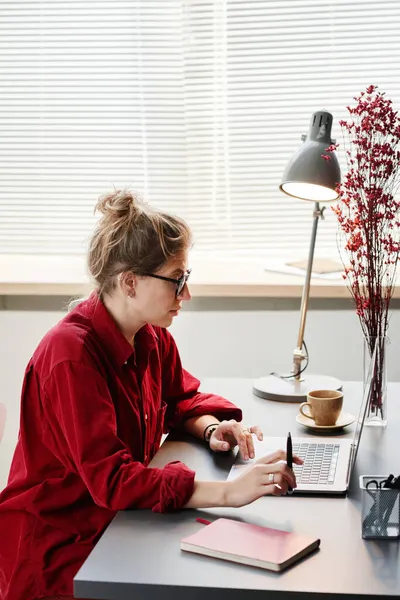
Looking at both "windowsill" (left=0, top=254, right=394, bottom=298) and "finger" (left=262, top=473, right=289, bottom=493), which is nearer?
"finger" (left=262, top=473, right=289, bottom=493)

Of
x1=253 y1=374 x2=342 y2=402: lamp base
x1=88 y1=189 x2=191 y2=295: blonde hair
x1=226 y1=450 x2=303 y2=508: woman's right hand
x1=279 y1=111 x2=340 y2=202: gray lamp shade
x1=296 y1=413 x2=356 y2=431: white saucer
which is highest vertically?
x1=279 y1=111 x2=340 y2=202: gray lamp shade

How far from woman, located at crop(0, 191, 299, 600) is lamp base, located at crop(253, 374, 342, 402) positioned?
320 millimetres

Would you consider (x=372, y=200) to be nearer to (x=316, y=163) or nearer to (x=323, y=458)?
(x=316, y=163)

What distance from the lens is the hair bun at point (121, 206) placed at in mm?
1720

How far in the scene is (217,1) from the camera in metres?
3.03

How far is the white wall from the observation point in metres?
2.97

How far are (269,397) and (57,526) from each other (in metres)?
0.74

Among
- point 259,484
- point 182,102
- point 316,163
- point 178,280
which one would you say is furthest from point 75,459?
point 182,102

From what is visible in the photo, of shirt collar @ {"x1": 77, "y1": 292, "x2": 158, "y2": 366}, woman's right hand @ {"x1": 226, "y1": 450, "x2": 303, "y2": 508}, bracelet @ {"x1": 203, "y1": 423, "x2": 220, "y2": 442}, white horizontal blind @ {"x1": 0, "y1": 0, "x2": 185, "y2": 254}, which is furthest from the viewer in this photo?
white horizontal blind @ {"x1": 0, "y1": 0, "x2": 185, "y2": 254}

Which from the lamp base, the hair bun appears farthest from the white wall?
the hair bun

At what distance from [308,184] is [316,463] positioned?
0.82m

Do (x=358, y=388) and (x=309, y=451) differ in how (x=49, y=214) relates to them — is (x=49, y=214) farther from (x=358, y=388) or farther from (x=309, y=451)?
(x=309, y=451)

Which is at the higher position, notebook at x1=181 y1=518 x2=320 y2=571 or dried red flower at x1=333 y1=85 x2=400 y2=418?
dried red flower at x1=333 y1=85 x2=400 y2=418

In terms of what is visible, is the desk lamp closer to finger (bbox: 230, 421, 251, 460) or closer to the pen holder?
finger (bbox: 230, 421, 251, 460)
